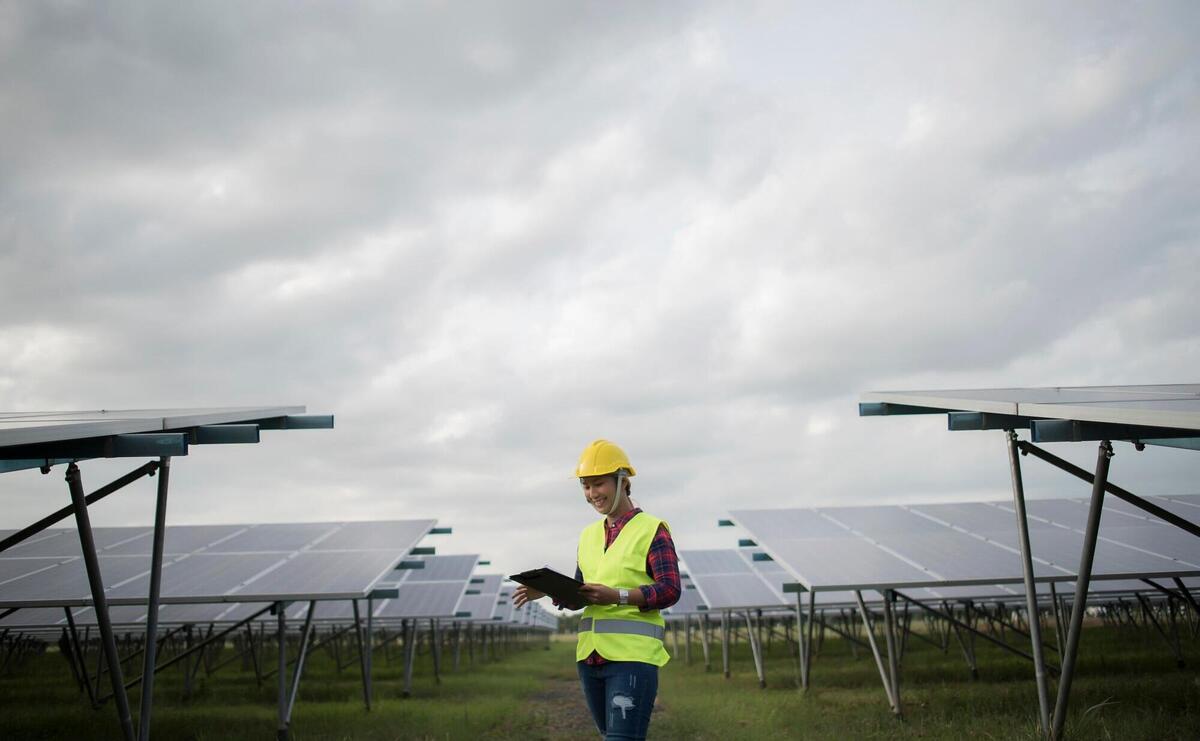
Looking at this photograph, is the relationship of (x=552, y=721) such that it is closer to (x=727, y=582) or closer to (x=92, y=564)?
(x=727, y=582)

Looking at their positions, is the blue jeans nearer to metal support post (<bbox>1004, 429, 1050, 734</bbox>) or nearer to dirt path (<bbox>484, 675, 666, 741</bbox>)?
metal support post (<bbox>1004, 429, 1050, 734</bbox>)

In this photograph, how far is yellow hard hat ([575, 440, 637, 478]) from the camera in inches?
160

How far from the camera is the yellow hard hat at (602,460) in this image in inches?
160

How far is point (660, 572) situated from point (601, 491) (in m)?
0.45

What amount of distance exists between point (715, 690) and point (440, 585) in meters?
8.07

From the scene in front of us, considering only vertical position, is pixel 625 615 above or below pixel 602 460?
below

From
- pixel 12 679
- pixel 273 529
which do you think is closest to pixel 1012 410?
pixel 273 529

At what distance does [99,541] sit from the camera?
1712 cm

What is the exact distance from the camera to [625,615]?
3900 mm

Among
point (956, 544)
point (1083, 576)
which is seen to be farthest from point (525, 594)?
point (956, 544)

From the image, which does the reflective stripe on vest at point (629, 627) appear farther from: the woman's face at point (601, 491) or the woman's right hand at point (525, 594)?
the woman's face at point (601, 491)

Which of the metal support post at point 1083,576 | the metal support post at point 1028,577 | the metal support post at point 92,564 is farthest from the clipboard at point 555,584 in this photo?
the metal support post at point 1028,577

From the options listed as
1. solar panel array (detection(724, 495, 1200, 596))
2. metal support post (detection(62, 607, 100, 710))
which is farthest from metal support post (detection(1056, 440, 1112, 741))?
metal support post (detection(62, 607, 100, 710))

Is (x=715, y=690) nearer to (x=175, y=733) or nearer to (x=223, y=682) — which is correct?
(x=175, y=733)
